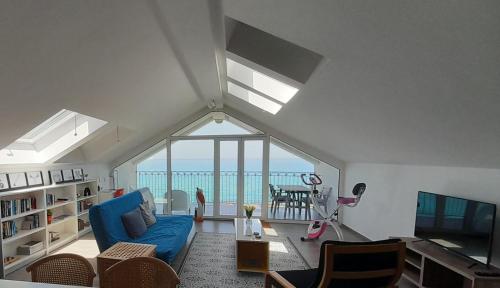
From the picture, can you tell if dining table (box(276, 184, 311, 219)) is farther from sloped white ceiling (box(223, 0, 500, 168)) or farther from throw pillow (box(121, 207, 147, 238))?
throw pillow (box(121, 207, 147, 238))

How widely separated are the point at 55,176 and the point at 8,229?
2.90ft

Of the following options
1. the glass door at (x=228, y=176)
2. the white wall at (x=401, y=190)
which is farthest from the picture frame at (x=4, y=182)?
the white wall at (x=401, y=190)

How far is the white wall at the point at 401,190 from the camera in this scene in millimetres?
2016

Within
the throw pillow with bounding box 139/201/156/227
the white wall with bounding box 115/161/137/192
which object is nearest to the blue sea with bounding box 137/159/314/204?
the white wall with bounding box 115/161/137/192

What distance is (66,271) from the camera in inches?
52.8

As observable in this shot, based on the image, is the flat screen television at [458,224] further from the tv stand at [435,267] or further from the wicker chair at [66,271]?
the wicker chair at [66,271]

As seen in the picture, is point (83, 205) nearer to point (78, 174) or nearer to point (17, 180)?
point (78, 174)

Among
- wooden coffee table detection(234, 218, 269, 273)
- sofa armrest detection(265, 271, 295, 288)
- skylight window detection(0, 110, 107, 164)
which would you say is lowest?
wooden coffee table detection(234, 218, 269, 273)

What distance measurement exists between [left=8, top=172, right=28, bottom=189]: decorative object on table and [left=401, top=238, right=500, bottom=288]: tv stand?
451 cm

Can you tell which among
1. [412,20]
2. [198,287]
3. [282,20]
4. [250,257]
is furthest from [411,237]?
[282,20]

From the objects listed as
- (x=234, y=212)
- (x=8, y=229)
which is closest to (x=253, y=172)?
(x=234, y=212)

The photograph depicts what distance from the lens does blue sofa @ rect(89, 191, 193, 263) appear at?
94.5 inches

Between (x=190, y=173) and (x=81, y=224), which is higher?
(x=190, y=173)

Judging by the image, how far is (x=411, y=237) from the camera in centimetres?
271
